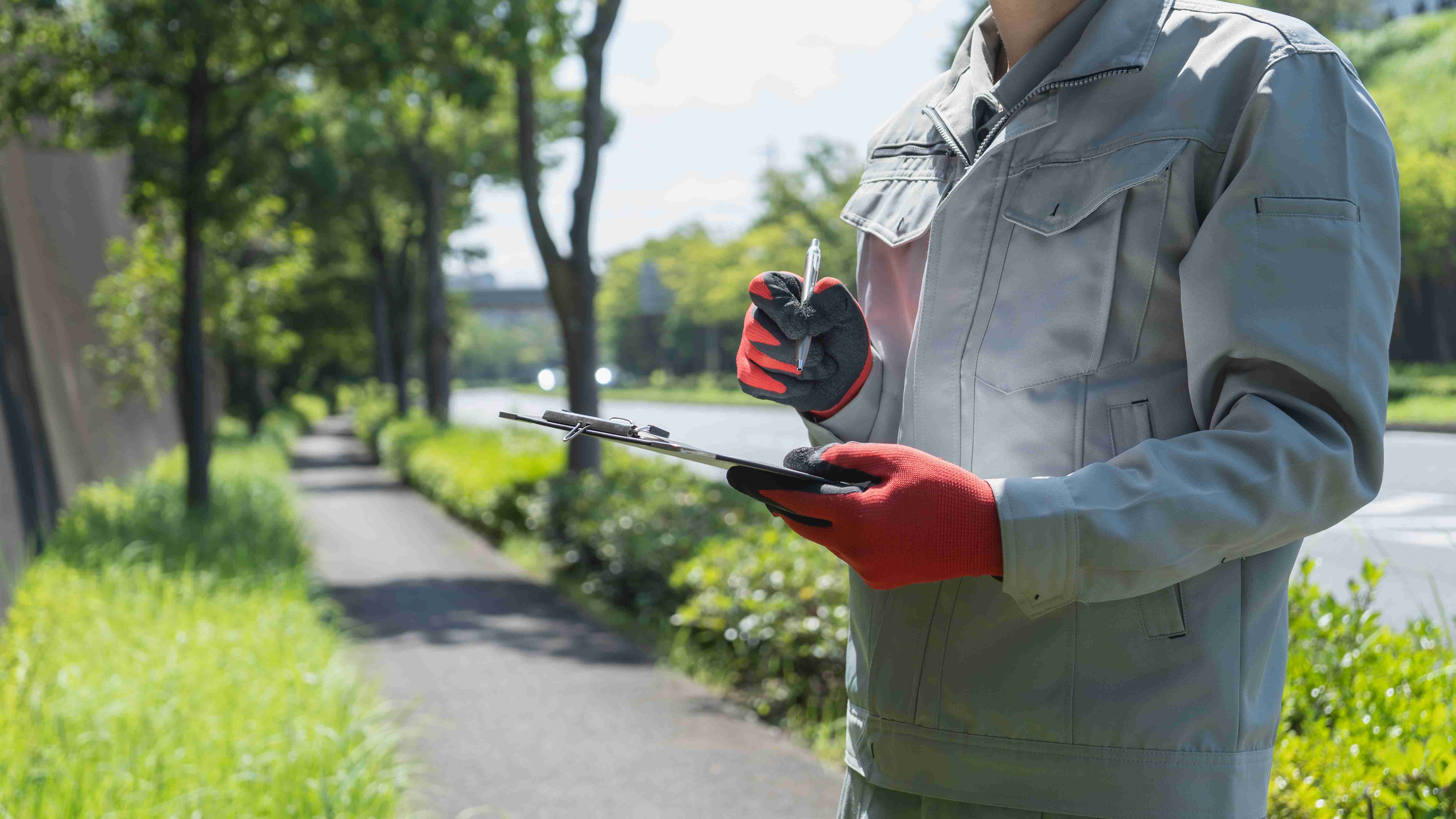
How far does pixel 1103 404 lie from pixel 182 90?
9605 mm

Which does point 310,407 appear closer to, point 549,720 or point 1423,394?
point 549,720

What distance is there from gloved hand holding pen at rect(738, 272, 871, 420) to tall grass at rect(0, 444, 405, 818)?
7.76 ft

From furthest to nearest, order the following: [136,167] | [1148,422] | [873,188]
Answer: [136,167], [873,188], [1148,422]

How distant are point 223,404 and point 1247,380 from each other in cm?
3203

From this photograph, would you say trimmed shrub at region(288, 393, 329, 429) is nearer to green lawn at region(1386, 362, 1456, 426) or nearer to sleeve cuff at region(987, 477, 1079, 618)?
green lawn at region(1386, 362, 1456, 426)

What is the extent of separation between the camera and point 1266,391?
102 cm

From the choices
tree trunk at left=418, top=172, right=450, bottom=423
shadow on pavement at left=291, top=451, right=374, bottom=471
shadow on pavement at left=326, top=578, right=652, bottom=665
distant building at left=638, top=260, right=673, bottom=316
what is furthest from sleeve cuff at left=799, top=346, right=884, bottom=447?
distant building at left=638, top=260, right=673, bottom=316

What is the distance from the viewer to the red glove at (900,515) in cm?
105

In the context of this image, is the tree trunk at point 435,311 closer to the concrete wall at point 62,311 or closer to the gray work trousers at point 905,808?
the concrete wall at point 62,311

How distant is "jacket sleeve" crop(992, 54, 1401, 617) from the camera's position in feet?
3.29

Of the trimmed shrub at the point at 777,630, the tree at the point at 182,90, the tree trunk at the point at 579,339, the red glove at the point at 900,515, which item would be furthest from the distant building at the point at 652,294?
the red glove at the point at 900,515

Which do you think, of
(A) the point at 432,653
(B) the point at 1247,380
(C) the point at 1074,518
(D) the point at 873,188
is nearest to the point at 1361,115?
(B) the point at 1247,380

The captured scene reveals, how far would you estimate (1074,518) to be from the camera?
3.34 feet

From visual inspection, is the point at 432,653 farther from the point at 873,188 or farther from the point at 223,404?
the point at 223,404
